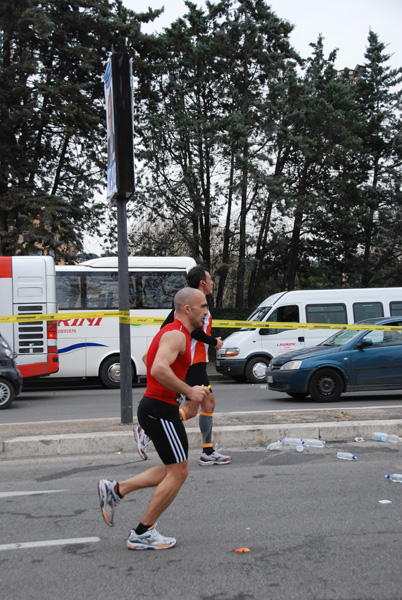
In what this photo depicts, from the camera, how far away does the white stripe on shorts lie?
3.93m

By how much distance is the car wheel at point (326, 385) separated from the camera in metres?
11.4

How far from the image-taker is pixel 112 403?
1241 centimetres

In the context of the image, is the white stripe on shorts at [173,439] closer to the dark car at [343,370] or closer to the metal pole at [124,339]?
the metal pole at [124,339]

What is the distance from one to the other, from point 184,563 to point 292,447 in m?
3.63

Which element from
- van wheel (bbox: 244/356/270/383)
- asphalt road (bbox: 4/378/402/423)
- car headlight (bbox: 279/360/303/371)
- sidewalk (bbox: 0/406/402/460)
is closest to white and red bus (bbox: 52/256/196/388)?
asphalt road (bbox: 4/378/402/423)

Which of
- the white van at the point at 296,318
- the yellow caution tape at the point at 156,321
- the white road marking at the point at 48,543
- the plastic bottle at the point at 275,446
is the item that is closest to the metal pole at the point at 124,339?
the plastic bottle at the point at 275,446

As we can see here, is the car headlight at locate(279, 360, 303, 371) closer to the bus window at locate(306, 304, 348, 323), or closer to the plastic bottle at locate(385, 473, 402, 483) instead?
the plastic bottle at locate(385, 473, 402, 483)

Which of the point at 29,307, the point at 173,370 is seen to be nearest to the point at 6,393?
the point at 29,307

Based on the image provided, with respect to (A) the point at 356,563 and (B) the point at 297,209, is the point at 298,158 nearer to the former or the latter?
(B) the point at 297,209

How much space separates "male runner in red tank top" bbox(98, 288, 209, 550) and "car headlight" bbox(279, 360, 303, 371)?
7.58 meters

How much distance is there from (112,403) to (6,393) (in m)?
2.00

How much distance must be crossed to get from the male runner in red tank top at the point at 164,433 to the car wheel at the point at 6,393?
8.14m

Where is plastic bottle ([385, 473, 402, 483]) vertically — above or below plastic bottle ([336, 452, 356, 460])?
below

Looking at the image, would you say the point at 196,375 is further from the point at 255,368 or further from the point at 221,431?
the point at 255,368
